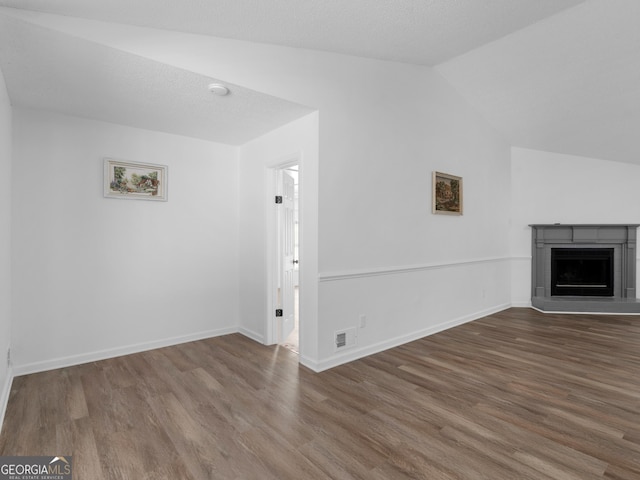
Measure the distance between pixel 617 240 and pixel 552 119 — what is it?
2.51 m

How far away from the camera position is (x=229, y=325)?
14.0 feet

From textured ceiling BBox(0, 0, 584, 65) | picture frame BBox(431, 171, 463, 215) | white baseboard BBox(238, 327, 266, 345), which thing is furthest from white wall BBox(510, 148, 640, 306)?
white baseboard BBox(238, 327, 266, 345)

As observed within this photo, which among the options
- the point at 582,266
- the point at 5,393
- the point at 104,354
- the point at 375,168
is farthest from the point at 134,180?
the point at 582,266

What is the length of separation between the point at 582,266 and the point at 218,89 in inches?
260

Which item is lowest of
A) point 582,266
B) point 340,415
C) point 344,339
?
point 340,415

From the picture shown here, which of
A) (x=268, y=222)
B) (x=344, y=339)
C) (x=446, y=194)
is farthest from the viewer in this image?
(x=446, y=194)

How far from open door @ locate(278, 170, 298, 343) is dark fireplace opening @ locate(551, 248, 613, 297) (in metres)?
4.85

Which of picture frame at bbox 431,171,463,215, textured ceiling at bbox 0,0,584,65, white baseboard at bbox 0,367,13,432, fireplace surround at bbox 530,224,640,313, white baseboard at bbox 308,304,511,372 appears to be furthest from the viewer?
fireplace surround at bbox 530,224,640,313

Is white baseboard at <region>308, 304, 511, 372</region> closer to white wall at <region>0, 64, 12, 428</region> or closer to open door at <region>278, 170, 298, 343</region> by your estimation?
open door at <region>278, 170, 298, 343</region>

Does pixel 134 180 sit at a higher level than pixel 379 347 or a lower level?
higher

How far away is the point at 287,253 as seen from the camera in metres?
4.11

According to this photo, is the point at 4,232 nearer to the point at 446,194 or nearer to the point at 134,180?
the point at 134,180

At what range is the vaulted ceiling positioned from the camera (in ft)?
7.32

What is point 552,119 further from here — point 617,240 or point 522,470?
point 522,470
